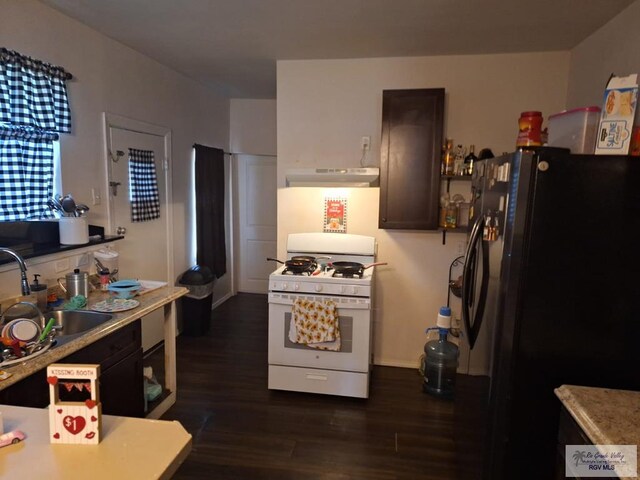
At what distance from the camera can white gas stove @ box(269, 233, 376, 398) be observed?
9.62 ft

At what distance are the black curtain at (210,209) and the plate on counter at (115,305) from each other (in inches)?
83.8

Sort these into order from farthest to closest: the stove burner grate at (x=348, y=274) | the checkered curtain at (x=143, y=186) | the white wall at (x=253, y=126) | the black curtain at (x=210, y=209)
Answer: the white wall at (x=253, y=126)
the black curtain at (x=210, y=209)
the checkered curtain at (x=143, y=186)
the stove burner grate at (x=348, y=274)

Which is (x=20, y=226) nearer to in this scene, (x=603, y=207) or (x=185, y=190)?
(x=185, y=190)

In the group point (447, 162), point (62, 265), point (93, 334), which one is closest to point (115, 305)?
point (93, 334)

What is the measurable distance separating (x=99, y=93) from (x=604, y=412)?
3.34m

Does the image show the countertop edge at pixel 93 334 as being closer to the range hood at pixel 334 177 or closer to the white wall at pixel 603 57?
the range hood at pixel 334 177

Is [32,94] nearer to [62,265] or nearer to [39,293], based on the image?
[62,265]

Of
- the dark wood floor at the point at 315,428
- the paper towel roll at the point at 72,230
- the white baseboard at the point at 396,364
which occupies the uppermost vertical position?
the paper towel roll at the point at 72,230

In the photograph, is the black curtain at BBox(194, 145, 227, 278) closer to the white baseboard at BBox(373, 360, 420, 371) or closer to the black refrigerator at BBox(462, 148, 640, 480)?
the white baseboard at BBox(373, 360, 420, 371)

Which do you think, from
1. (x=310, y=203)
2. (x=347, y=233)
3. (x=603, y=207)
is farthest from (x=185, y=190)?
(x=603, y=207)

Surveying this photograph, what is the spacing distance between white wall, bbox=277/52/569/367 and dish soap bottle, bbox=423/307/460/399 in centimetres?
36

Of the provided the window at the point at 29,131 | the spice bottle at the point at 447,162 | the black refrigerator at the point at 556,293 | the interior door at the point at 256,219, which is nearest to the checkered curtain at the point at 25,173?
the window at the point at 29,131

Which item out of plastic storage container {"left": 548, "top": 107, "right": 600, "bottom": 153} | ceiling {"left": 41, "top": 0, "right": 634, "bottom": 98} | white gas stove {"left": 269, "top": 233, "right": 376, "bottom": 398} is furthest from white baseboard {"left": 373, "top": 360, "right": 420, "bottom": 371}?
ceiling {"left": 41, "top": 0, "right": 634, "bottom": 98}

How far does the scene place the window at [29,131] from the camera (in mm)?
2252
